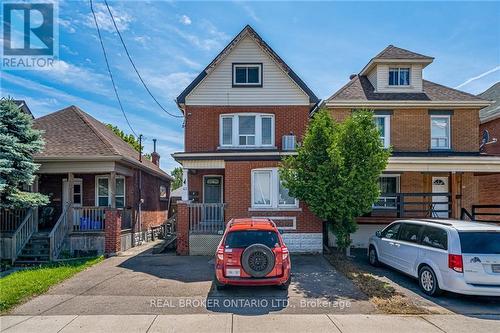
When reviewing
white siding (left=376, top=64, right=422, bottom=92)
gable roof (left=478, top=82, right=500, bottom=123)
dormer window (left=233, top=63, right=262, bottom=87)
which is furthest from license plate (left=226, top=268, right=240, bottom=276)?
gable roof (left=478, top=82, right=500, bottom=123)

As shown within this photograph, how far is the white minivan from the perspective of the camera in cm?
730

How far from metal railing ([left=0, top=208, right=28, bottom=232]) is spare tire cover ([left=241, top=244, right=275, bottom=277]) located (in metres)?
11.2

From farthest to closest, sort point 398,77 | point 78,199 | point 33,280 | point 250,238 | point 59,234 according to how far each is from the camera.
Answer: point 398,77
point 78,199
point 59,234
point 33,280
point 250,238

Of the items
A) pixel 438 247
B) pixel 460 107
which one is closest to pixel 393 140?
pixel 460 107

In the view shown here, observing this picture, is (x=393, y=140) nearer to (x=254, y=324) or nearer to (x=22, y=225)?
(x=254, y=324)

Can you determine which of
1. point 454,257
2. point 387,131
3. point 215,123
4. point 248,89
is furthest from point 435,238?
point 215,123

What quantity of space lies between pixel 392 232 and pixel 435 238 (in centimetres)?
224

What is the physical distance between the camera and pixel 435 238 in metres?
8.30

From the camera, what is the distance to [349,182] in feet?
35.0

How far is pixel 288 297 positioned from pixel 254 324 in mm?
1806

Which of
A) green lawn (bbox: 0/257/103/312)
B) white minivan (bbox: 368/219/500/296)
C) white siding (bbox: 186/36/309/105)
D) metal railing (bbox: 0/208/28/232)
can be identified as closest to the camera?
white minivan (bbox: 368/219/500/296)

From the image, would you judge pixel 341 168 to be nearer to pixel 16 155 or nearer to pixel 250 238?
pixel 250 238

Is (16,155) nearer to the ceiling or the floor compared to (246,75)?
nearer to the floor

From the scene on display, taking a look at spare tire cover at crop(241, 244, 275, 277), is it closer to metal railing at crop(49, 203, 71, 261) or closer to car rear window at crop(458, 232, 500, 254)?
car rear window at crop(458, 232, 500, 254)
